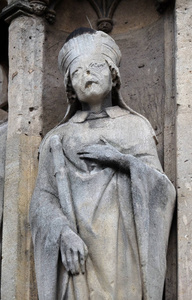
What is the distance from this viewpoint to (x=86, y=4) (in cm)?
939

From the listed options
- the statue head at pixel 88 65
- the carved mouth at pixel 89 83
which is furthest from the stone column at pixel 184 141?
the carved mouth at pixel 89 83

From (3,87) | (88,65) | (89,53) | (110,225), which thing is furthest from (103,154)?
(3,87)

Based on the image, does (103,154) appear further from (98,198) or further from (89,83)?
(89,83)

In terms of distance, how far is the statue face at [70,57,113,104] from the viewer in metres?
8.19

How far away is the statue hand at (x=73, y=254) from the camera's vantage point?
24.4 ft

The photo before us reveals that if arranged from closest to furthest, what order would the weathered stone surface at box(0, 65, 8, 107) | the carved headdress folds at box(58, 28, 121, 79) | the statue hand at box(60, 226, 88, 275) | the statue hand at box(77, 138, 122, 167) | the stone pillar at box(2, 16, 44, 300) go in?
the statue hand at box(60, 226, 88, 275)
the statue hand at box(77, 138, 122, 167)
the stone pillar at box(2, 16, 44, 300)
the carved headdress folds at box(58, 28, 121, 79)
the weathered stone surface at box(0, 65, 8, 107)

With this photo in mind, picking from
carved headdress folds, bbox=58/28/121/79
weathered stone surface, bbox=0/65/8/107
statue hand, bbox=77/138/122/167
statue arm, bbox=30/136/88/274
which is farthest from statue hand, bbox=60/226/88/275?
weathered stone surface, bbox=0/65/8/107

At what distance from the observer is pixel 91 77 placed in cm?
817

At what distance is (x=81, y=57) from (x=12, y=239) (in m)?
1.43

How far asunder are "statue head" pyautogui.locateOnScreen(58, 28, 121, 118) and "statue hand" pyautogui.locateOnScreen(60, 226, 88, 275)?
1.25m

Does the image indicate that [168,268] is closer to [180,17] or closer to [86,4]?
[180,17]

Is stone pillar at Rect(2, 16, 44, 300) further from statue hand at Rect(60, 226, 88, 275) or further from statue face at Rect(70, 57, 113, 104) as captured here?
statue hand at Rect(60, 226, 88, 275)

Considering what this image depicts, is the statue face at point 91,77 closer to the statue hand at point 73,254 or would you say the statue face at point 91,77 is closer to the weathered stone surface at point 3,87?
the statue hand at point 73,254

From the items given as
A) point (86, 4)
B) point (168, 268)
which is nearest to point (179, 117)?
point (168, 268)
